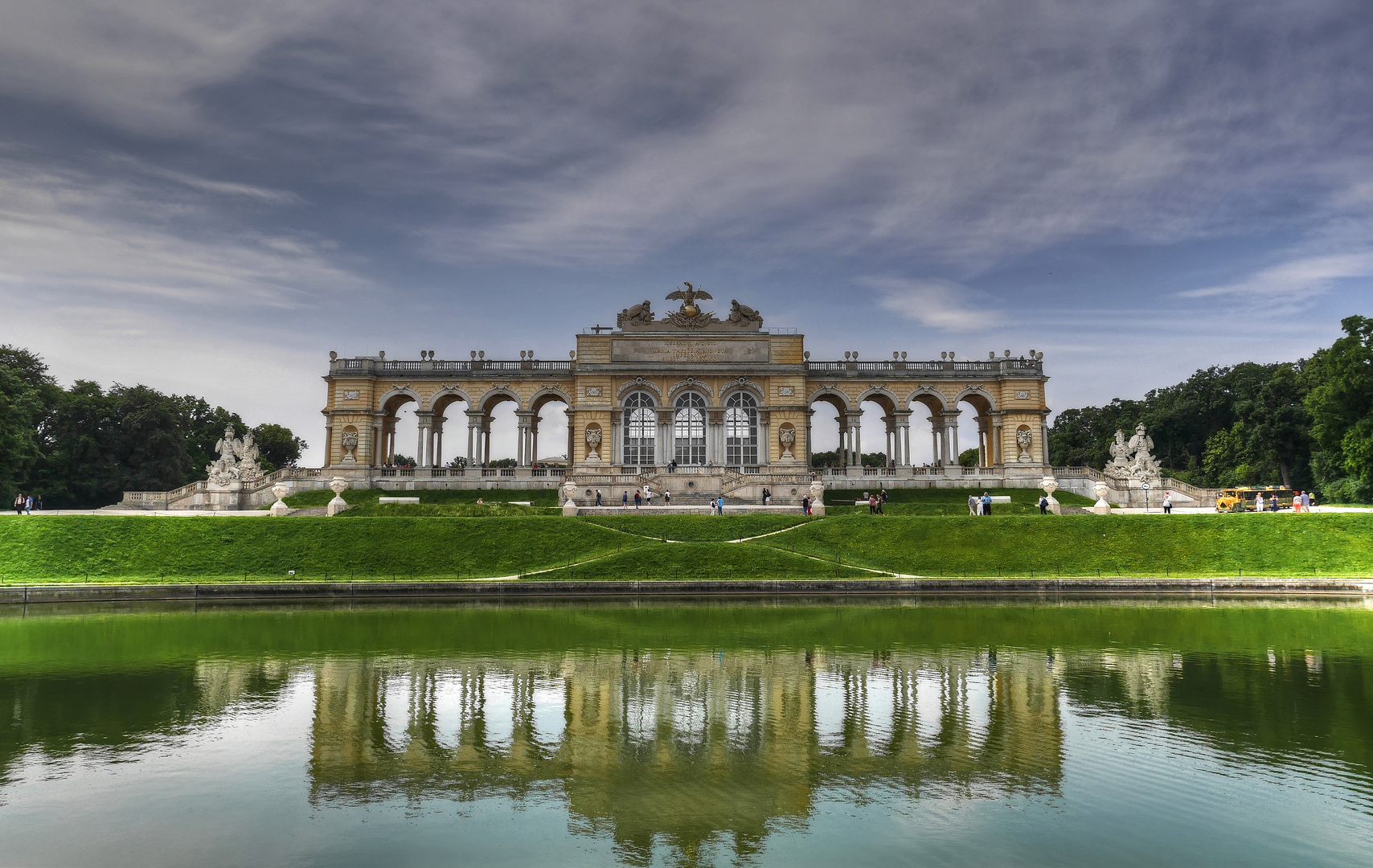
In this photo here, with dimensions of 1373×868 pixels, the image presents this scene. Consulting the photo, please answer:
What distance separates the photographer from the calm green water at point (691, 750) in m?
7.97

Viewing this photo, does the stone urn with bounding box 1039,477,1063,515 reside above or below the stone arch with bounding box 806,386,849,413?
below

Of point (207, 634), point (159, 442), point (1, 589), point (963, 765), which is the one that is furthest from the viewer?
point (159, 442)

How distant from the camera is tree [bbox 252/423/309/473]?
9125cm

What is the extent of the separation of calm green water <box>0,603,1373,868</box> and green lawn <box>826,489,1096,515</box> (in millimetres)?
24849

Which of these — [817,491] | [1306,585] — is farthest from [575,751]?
[817,491]

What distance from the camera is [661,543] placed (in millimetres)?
32469

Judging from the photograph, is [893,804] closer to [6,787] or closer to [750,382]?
[6,787]

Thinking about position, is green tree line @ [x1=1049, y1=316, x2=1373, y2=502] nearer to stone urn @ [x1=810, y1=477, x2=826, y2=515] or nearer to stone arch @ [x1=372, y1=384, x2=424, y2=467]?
stone urn @ [x1=810, y1=477, x2=826, y2=515]

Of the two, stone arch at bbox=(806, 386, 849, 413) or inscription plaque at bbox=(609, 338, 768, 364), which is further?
stone arch at bbox=(806, 386, 849, 413)

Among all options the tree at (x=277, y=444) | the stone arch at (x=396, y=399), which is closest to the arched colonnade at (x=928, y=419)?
the stone arch at (x=396, y=399)

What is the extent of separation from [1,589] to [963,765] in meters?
27.5

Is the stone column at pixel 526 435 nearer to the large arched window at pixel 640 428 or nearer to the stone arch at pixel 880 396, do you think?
the large arched window at pixel 640 428

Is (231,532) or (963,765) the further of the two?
(231,532)

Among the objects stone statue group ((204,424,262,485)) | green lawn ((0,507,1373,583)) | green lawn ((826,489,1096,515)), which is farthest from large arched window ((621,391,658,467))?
stone statue group ((204,424,262,485))
